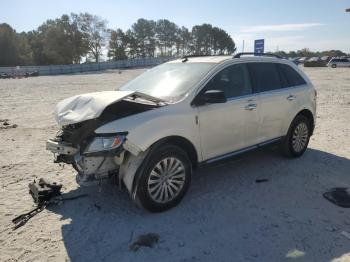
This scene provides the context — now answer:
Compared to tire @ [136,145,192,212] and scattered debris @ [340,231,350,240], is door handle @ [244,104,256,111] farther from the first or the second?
scattered debris @ [340,231,350,240]

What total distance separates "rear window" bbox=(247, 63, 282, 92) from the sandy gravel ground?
54.9 inches

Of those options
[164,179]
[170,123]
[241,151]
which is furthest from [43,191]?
[241,151]

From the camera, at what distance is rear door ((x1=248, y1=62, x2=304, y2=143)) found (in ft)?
18.6

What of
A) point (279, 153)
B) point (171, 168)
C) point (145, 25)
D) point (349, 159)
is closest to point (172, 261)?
point (171, 168)

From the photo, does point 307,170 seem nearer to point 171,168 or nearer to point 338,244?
point 338,244

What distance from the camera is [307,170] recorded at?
5.97m

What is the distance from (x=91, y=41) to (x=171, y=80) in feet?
296

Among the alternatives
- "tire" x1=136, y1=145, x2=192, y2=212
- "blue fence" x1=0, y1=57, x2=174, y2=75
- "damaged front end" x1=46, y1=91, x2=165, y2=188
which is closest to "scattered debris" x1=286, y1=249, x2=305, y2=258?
"tire" x1=136, y1=145, x2=192, y2=212

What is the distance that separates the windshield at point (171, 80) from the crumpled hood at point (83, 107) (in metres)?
0.64

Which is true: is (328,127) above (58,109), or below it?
below

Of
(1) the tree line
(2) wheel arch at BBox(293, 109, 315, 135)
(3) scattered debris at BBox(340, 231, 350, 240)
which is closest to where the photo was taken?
(3) scattered debris at BBox(340, 231, 350, 240)

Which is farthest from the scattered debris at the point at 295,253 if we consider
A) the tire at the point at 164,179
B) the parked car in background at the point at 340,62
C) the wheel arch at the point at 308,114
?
the parked car in background at the point at 340,62

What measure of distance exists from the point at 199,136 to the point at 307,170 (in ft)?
7.75

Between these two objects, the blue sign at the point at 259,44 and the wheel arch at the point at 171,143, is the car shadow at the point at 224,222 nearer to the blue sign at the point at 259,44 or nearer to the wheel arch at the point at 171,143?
the wheel arch at the point at 171,143
